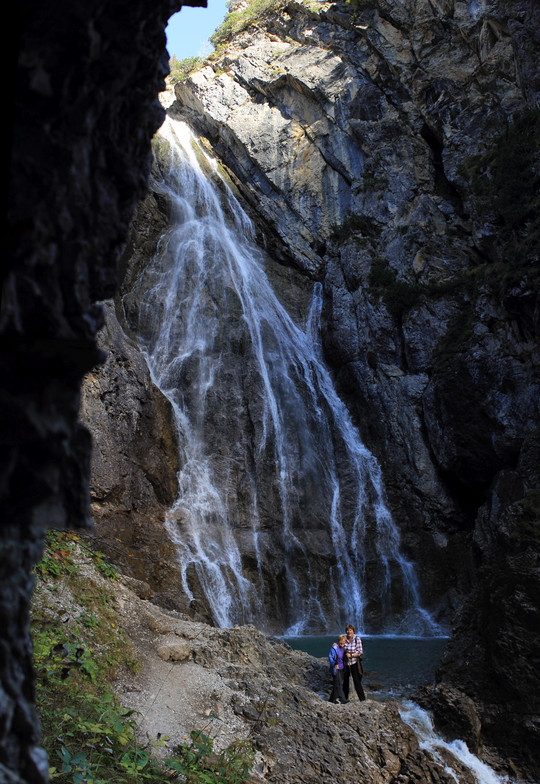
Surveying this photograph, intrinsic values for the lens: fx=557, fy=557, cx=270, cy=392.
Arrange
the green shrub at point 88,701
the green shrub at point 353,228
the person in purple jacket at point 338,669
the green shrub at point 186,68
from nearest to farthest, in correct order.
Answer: the green shrub at point 88,701 < the person in purple jacket at point 338,669 < the green shrub at point 353,228 < the green shrub at point 186,68

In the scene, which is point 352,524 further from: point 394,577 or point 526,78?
point 526,78

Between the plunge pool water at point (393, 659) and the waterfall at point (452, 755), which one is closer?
the waterfall at point (452, 755)

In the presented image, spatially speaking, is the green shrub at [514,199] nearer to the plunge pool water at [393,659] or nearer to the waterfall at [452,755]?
the plunge pool water at [393,659]

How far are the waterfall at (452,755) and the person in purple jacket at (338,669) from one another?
94 cm

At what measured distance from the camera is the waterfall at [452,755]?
687 centimetres

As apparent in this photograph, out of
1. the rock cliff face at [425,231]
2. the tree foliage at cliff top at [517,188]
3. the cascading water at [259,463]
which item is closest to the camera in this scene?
the cascading water at [259,463]

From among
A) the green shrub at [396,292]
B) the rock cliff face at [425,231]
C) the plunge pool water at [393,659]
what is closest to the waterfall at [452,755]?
the rock cliff face at [425,231]

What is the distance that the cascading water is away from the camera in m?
17.2

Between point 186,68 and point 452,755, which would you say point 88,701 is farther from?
point 186,68

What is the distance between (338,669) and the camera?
8.55m

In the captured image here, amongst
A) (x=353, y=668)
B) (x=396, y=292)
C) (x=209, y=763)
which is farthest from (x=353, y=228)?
(x=209, y=763)

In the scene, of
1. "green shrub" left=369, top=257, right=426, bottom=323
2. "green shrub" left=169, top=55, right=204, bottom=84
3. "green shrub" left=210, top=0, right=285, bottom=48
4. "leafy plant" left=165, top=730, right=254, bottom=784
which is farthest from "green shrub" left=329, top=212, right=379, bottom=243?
"leafy plant" left=165, top=730, right=254, bottom=784

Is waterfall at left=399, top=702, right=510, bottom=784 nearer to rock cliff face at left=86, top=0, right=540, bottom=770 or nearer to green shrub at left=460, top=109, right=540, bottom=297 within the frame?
rock cliff face at left=86, top=0, right=540, bottom=770

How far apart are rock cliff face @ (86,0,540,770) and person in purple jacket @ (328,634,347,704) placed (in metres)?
1.76
